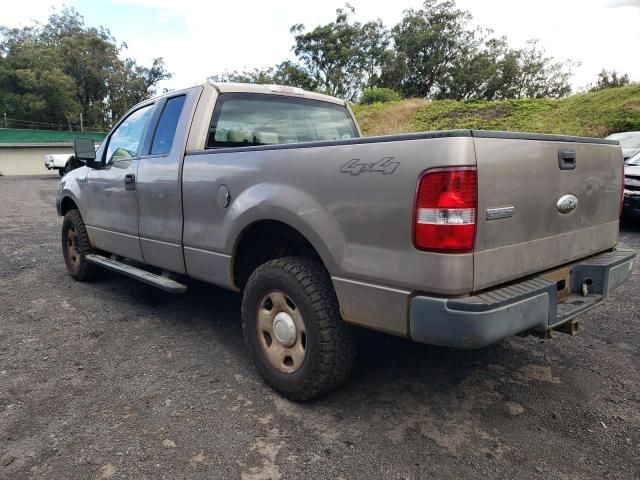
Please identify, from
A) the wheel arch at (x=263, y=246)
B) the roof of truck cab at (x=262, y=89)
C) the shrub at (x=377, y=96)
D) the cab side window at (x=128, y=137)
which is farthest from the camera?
the shrub at (x=377, y=96)

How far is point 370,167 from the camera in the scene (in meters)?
2.26

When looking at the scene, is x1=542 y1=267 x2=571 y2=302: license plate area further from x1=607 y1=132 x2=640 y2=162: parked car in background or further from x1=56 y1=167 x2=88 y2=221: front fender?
x1=607 y1=132 x2=640 y2=162: parked car in background

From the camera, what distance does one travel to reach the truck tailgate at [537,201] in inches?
83.4

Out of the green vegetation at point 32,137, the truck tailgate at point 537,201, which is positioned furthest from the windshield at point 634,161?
the green vegetation at point 32,137

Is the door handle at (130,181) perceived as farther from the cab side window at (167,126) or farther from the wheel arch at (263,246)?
the wheel arch at (263,246)

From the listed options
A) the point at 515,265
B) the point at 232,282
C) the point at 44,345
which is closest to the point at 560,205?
the point at 515,265

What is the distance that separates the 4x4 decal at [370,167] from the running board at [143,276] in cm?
182

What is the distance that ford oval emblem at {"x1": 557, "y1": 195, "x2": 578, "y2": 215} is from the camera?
2.52 metres

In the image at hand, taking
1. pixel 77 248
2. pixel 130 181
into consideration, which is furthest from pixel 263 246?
pixel 77 248

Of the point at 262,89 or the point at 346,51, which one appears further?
the point at 346,51

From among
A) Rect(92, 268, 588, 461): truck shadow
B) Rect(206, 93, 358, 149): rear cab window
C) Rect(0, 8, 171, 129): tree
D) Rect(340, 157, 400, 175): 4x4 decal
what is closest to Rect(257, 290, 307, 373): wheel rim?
Rect(92, 268, 588, 461): truck shadow

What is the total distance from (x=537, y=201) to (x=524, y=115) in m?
16.9

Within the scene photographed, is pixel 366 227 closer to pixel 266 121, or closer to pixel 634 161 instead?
pixel 266 121

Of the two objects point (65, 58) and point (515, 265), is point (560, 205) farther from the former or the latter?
point (65, 58)
